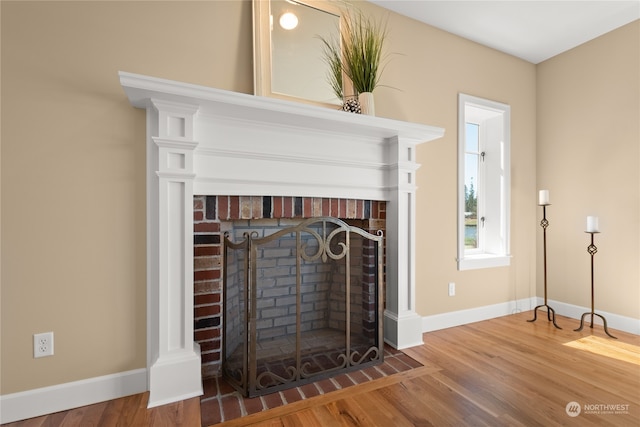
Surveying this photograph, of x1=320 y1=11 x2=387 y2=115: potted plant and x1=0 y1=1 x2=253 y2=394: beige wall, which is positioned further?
x1=320 y1=11 x2=387 y2=115: potted plant

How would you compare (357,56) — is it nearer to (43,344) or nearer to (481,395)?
(481,395)

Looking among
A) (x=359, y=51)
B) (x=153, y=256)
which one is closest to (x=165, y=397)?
(x=153, y=256)

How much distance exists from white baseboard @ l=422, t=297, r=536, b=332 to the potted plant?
70.5 inches

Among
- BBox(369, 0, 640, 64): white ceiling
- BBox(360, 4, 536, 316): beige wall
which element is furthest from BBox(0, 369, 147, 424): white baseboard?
BBox(369, 0, 640, 64): white ceiling

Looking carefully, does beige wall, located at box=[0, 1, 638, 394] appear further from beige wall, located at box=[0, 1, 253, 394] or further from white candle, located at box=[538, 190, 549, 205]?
white candle, located at box=[538, 190, 549, 205]

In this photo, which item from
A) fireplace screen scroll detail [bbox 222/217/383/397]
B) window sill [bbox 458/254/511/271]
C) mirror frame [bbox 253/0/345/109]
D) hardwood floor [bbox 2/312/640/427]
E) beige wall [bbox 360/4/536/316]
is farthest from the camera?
window sill [bbox 458/254/511/271]

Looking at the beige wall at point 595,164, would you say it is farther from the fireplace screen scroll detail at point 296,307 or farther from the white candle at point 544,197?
the fireplace screen scroll detail at point 296,307

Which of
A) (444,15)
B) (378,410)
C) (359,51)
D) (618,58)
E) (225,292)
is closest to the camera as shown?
(378,410)

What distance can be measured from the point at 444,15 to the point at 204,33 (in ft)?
6.16

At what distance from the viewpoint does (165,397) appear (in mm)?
1629

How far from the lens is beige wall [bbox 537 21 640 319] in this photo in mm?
2656

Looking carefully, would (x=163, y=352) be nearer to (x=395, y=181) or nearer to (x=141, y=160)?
(x=141, y=160)

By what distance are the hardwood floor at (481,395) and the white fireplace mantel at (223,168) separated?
30cm

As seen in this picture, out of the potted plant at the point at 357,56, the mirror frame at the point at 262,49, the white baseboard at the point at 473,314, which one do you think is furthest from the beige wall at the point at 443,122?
the mirror frame at the point at 262,49
